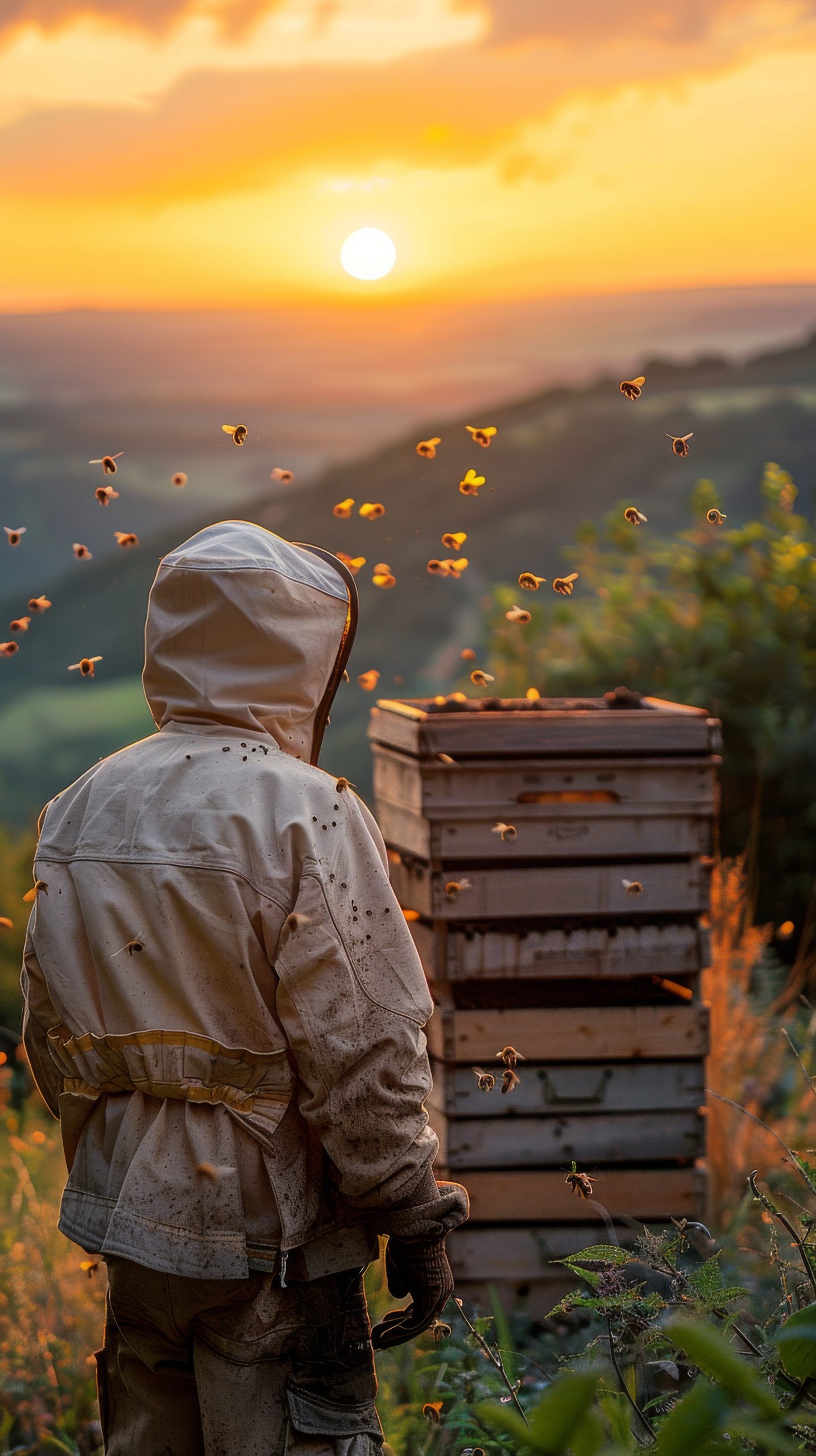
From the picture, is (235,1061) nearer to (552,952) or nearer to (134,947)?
(134,947)

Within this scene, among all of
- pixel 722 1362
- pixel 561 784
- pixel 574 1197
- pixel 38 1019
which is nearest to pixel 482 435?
pixel 561 784

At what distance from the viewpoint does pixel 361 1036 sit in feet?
6.47

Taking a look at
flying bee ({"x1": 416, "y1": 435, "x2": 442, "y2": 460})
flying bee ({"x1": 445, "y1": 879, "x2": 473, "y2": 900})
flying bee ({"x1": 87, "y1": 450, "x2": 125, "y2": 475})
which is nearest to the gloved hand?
flying bee ({"x1": 445, "y1": 879, "x2": 473, "y2": 900})

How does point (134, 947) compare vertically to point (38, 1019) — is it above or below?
above

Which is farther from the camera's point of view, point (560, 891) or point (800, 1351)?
point (560, 891)

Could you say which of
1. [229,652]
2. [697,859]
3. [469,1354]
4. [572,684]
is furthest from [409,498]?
[229,652]

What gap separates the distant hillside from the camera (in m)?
9.31

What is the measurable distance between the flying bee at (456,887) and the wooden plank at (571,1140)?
67 cm

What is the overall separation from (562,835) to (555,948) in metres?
0.33

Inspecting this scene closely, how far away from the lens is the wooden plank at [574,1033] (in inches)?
148

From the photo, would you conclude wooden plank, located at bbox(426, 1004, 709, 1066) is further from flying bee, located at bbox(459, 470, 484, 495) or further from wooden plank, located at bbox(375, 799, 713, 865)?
flying bee, located at bbox(459, 470, 484, 495)

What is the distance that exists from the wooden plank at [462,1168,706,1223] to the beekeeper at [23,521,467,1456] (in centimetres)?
173

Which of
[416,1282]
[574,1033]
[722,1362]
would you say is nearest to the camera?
[722,1362]

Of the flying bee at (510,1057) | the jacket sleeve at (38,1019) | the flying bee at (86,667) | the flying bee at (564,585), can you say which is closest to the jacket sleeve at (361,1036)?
the jacket sleeve at (38,1019)
